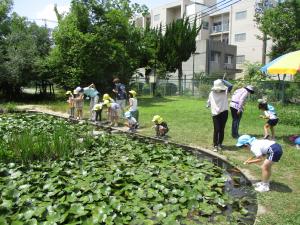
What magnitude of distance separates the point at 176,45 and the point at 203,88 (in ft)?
23.4

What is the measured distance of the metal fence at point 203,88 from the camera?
784 inches

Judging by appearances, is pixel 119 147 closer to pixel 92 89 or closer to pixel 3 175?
pixel 3 175

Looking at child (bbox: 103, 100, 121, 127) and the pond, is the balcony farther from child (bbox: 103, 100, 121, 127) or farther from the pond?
the pond

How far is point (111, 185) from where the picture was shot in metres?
5.92

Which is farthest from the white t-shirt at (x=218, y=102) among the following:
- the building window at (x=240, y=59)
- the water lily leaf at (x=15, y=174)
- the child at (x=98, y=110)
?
the building window at (x=240, y=59)

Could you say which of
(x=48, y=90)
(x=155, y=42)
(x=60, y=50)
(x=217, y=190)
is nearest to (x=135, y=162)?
(x=217, y=190)

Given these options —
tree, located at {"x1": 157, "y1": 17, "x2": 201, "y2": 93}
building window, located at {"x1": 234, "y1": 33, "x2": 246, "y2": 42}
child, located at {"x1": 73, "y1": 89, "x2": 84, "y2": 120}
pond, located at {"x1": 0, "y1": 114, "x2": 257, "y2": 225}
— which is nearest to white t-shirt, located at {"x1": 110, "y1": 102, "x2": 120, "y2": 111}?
child, located at {"x1": 73, "y1": 89, "x2": 84, "y2": 120}

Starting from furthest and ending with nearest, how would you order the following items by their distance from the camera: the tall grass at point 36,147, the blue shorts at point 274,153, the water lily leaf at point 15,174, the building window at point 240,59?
the building window at point 240,59
the tall grass at point 36,147
the water lily leaf at point 15,174
the blue shorts at point 274,153

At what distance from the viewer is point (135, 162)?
760 cm

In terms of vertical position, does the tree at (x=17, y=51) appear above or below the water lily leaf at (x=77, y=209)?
above

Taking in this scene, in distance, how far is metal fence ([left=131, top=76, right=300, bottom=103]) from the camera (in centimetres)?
1992

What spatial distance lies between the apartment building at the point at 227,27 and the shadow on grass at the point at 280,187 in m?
34.8

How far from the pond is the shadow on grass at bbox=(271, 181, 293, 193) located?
0.43 meters

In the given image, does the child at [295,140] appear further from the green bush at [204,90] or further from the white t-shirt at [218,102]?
the green bush at [204,90]
